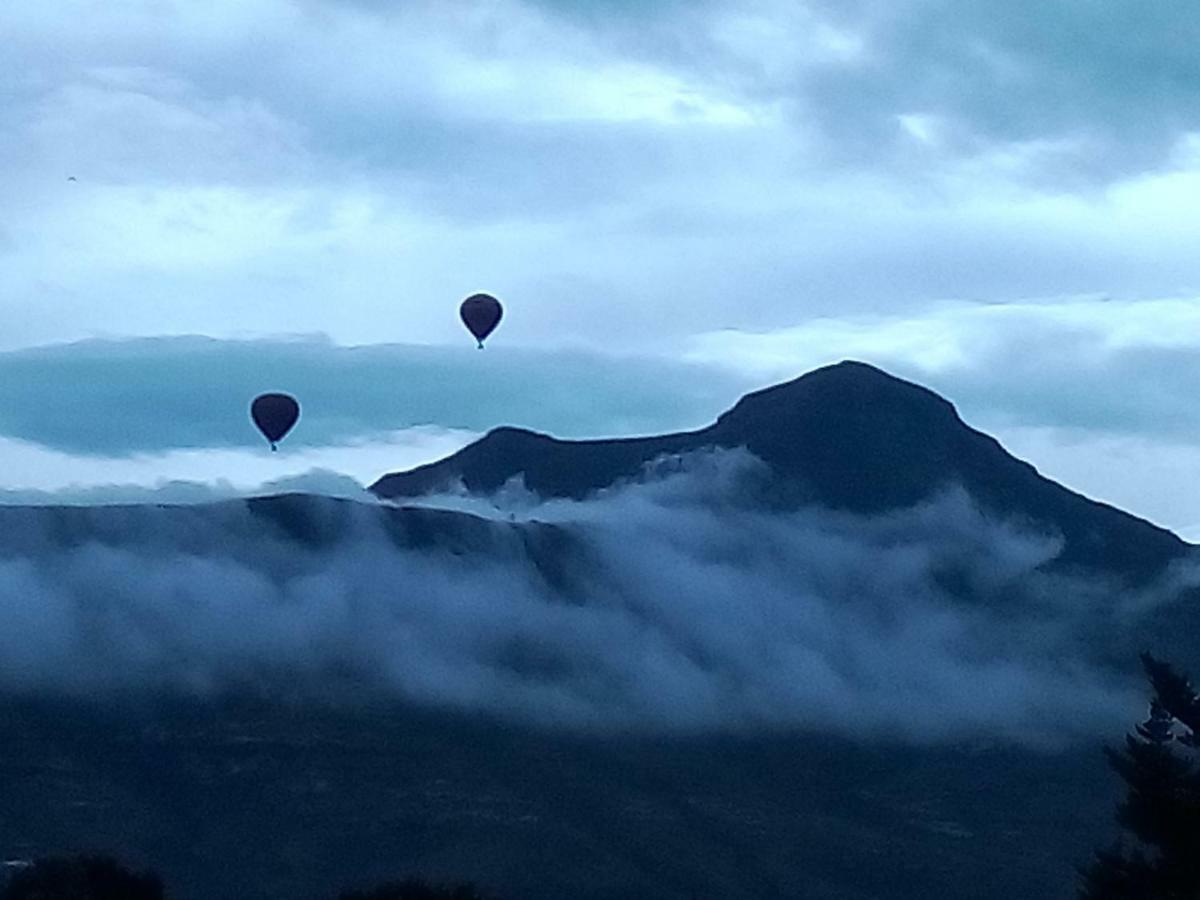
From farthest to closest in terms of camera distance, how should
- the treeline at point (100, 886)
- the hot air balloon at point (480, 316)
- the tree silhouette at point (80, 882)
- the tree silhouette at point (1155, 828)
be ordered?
1. the hot air balloon at point (480, 316)
2. the treeline at point (100, 886)
3. the tree silhouette at point (80, 882)
4. the tree silhouette at point (1155, 828)

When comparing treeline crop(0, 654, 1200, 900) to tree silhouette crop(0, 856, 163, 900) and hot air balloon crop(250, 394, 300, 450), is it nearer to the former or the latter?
tree silhouette crop(0, 856, 163, 900)

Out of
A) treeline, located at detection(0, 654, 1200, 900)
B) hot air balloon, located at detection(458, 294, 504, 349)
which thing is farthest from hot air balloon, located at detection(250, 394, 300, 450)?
treeline, located at detection(0, 654, 1200, 900)

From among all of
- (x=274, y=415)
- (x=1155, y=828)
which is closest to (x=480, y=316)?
(x=274, y=415)

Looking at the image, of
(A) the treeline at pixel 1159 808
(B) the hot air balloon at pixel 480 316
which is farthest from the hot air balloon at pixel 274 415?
(A) the treeline at pixel 1159 808

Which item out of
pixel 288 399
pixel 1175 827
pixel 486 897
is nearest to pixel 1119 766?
pixel 1175 827

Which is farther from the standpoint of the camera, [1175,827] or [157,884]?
[157,884]

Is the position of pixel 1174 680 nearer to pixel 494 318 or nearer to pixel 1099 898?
pixel 1099 898

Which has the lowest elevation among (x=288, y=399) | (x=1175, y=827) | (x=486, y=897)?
(x=486, y=897)

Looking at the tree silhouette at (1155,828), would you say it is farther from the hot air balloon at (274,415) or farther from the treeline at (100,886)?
the hot air balloon at (274,415)
